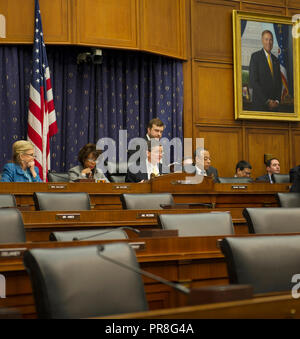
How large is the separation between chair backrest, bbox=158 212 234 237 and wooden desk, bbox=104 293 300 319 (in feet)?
5.54

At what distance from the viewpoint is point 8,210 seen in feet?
10.7

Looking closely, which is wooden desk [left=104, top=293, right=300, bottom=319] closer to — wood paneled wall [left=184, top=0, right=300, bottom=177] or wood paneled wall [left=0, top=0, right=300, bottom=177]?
wood paneled wall [left=0, top=0, right=300, bottom=177]

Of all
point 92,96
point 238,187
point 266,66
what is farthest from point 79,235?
point 266,66

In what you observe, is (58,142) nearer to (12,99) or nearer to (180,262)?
(12,99)

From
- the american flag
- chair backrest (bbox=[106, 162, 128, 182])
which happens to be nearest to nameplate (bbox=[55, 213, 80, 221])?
chair backrest (bbox=[106, 162, 128, 182])

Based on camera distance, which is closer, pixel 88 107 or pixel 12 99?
pixel 12 99

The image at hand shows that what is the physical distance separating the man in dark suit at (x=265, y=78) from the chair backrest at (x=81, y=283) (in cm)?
813

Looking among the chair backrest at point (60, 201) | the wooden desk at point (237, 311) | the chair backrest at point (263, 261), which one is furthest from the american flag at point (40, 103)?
the wooden desk at point (237, 311)

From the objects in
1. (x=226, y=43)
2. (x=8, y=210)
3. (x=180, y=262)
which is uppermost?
(x=226, y=43)

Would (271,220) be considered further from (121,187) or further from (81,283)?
(121,187)

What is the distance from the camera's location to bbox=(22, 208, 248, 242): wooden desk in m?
4.18

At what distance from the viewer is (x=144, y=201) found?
4730mm
